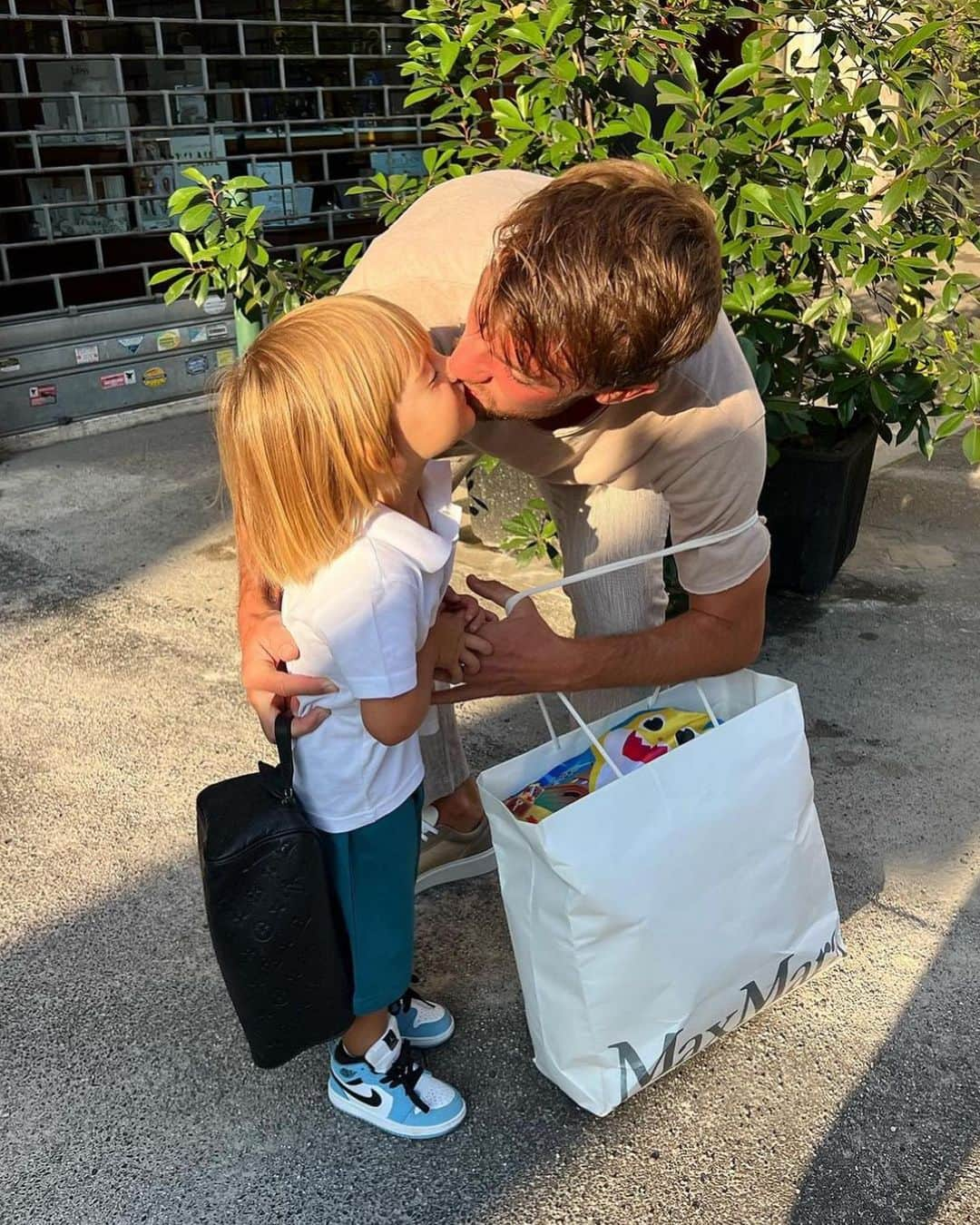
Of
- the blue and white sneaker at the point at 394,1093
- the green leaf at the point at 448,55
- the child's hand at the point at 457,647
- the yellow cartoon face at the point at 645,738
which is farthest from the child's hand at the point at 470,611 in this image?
the green leaf at the point at 448,55

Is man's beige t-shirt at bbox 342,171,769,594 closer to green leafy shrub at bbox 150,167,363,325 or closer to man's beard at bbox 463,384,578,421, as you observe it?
man's beard at bbox 463,384,578,421

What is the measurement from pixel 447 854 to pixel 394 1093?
0.62m

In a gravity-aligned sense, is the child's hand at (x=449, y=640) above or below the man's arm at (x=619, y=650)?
above

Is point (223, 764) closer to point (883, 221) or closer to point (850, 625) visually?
point (850, 625)

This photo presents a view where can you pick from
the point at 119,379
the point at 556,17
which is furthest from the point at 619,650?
the point at 119,379

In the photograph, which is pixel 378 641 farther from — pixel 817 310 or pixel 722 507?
pixel 817 310

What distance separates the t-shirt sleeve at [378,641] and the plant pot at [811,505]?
7.41ft

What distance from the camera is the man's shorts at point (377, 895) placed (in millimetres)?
1606

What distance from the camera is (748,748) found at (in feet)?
5.23

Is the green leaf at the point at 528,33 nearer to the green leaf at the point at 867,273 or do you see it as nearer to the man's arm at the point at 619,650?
the green leaf at the point at 867,273

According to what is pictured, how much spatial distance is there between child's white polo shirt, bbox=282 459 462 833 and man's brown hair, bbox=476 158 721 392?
283 mm

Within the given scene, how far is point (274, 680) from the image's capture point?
5.20ft

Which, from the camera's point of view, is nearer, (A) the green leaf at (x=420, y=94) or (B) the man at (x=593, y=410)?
(B) the man at (x=593, y=410)

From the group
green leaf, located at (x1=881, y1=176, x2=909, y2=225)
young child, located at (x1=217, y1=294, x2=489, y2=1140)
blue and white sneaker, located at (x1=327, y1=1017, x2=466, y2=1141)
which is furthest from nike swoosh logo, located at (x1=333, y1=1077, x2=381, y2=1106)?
green leaf, located at (x1=881, y1=176, x2=909, y2=225)
